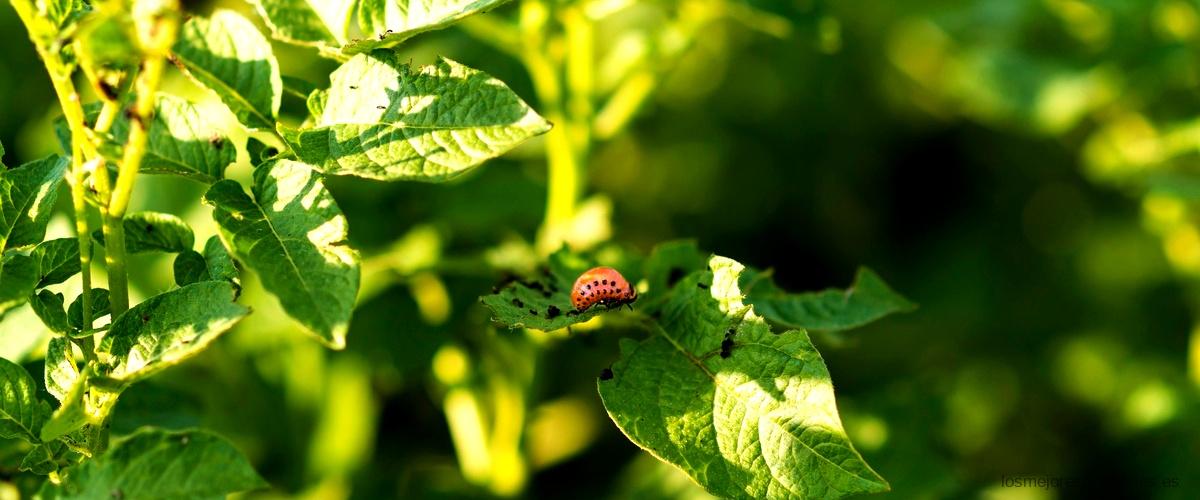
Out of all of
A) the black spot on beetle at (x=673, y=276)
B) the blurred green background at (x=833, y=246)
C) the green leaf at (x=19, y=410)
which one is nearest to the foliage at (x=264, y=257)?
the green leaf at (x=19, y=410)

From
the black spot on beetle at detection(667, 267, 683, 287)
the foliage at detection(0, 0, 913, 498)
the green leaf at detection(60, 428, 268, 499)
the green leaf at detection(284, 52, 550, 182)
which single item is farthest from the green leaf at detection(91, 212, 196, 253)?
the black spot on beetle at detection(667, 267, 683, 287)

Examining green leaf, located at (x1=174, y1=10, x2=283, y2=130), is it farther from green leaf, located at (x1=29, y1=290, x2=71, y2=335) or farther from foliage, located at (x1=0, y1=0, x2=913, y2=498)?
green leaf, located at (x1=29, y1=290, x2=71, y2=335)

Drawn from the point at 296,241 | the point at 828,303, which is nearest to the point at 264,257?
the point at 296,241

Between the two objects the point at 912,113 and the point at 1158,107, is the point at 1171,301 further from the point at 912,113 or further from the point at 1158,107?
the point at 912,113

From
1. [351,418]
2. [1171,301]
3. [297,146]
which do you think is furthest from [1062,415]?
[297,146]

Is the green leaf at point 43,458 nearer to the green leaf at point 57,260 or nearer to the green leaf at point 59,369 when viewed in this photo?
the green leaf at point 59,369

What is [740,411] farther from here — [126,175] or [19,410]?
[19,410]

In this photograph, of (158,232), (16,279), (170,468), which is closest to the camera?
(170,468)
